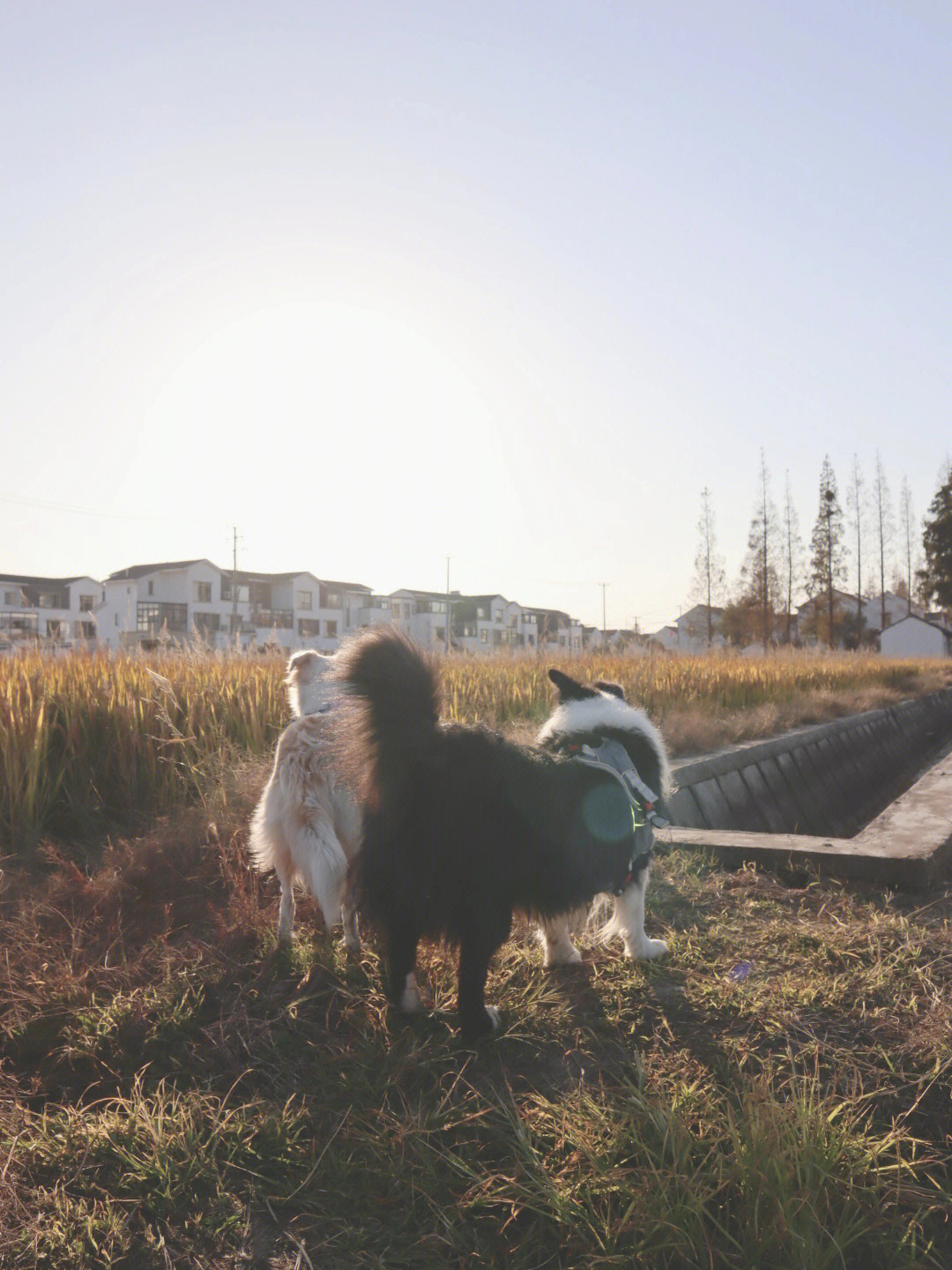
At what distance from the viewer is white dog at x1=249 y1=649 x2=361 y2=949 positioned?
10.1 feet

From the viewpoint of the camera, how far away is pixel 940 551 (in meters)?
48.9

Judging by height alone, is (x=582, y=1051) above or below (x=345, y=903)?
below

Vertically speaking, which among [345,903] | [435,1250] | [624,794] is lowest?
[435,1250]

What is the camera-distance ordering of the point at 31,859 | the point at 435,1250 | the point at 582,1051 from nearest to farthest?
the point at 435,1250 < the point at 582,1051 < the point at 31,859

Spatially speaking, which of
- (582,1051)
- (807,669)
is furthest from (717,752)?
(807,669)

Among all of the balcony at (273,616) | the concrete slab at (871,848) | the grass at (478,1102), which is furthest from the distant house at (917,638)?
the grass at (478,1102)

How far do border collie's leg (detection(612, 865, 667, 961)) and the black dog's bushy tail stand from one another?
1.15m

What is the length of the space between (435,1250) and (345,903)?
1.33 metres

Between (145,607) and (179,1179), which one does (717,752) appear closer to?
(179,1179)

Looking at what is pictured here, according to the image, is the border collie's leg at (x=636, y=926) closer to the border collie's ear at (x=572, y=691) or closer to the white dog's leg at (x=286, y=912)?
the border collie's ear at (x=572, y=691)

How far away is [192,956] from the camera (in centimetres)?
303

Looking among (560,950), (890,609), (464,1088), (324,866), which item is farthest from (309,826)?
(890,609)

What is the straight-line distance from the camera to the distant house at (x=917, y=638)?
167 ft

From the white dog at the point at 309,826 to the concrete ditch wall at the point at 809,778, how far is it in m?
3.57
